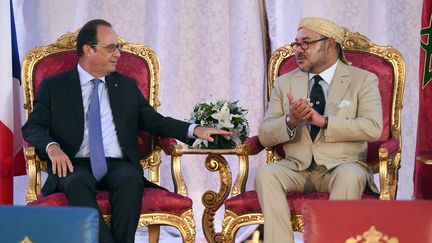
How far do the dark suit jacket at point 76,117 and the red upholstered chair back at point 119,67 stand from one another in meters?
0.21

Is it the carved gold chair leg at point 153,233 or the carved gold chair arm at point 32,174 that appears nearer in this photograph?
the carved gold chair arm at point 32,174

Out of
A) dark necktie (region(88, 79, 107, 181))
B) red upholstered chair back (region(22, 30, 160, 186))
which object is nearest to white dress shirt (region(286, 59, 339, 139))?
red upholstered chair back (region(22, 30, 160, 186))

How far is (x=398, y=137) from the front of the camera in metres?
5.21

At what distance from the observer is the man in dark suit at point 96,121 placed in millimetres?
4871

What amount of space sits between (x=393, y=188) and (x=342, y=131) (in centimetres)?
52

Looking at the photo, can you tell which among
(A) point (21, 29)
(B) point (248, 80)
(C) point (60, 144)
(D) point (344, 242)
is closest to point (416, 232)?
(D) point (344, 242)

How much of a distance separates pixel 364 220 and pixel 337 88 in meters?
2.02

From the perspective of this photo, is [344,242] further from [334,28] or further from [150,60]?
[150,60]

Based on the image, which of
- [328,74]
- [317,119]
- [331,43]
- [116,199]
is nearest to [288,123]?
[317,119]

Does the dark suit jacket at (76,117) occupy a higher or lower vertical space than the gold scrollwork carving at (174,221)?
higher

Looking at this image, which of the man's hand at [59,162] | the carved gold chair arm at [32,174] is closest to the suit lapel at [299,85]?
the man's hand at [59,162]

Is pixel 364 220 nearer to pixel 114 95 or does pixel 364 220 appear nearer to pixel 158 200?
pixel 158 200

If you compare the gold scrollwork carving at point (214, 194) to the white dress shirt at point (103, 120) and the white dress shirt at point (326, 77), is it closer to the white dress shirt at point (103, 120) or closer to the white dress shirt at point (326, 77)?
the white dress shirt at point (103, 120)

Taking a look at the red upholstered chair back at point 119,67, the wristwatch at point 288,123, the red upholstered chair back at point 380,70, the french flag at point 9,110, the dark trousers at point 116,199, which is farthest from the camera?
the french flag at point 9,110
